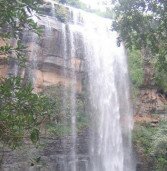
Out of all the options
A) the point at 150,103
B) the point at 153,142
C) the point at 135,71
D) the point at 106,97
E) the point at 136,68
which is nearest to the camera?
the point at 153,142

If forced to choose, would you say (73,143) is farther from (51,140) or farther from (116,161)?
(116,161)

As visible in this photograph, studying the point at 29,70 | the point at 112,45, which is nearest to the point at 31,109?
the point at 29,70

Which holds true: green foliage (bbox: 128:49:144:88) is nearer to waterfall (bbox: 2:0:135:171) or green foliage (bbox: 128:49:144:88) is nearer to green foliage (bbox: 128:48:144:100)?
green foliage (bbox: 128:48:144:100)

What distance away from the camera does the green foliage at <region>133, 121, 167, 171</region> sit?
591 inches

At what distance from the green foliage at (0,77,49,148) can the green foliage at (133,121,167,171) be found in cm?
1142

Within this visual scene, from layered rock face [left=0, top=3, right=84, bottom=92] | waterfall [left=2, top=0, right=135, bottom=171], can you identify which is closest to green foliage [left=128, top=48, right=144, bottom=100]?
waterfall [left=2, top=0, right=135, bottom=171]

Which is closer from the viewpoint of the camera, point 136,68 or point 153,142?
point 153,142

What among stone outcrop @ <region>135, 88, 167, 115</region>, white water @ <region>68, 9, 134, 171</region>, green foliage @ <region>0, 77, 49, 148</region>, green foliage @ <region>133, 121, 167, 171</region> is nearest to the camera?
green foliage @ <region>0, 77, 49, 148</region>

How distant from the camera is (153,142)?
15633mm

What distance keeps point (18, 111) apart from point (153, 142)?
12224 mm

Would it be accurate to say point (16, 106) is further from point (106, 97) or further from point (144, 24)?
point (106, 97)

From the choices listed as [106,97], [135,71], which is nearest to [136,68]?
[135,71]

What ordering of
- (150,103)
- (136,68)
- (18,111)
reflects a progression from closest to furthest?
(18,111)
(150,103)
(136,68)

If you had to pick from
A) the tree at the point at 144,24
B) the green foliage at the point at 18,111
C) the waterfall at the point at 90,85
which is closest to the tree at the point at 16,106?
the green foliage at the point at 18,111
